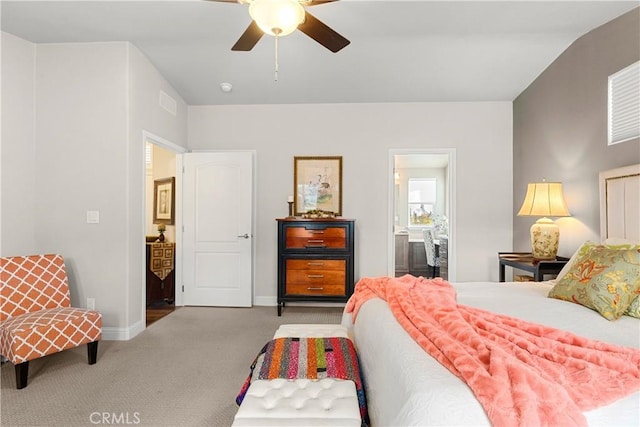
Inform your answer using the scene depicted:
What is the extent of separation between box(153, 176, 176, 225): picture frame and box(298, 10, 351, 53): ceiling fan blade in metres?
3.35

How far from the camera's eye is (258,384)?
4.99 ft

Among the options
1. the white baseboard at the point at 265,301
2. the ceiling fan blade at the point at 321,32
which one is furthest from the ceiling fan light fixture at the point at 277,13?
the white baseboard at the point at 265,301

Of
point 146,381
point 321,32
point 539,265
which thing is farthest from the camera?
point 539,265

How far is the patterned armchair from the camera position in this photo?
228cm

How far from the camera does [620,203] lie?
251 centimetres

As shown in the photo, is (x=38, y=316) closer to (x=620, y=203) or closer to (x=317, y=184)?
(x=317, y=184)

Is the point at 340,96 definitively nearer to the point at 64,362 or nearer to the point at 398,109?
the point at 398,109

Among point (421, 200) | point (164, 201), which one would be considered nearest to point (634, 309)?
point (164, 201)

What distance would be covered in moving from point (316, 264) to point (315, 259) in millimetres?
59

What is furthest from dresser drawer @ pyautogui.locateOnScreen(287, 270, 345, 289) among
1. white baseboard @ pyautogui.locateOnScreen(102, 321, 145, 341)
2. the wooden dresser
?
white baseboard @ pyautogui.locateOnScreen(102, 321, 145, 341)

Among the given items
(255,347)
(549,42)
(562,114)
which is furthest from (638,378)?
(549,42)

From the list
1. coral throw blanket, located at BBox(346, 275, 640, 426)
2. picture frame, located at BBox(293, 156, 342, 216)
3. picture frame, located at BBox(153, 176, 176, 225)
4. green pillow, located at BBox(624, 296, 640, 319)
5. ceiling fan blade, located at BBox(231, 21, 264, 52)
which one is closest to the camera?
coral throw blanket, located at BBox(346, 275, 640, 426)

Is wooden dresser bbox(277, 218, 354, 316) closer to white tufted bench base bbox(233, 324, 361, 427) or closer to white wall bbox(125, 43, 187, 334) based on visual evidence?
white wall bbox(125, 43, 187, 334)

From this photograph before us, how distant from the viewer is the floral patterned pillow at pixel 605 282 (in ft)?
5.67
